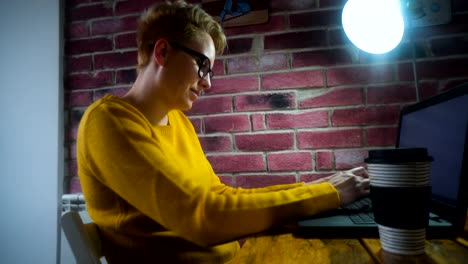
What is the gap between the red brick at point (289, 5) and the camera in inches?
54.7

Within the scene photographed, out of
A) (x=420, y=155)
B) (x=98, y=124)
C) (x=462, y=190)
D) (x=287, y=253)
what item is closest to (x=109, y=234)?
(x=98, y=124)

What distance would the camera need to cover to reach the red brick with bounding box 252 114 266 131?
4.55 feet

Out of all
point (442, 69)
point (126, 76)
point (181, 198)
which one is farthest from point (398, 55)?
point (126, 76)

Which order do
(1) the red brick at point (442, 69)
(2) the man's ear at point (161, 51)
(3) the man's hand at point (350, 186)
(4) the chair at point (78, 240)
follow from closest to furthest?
(4) the chair at point (78, 240) → (3) the man's hand at point (350, 186) → (2) the man's ear at point (161, 51) → (1) the red brick at point (442, 69)

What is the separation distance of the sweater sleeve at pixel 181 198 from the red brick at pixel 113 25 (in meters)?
0.97

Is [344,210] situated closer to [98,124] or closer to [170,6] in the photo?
[98,124]

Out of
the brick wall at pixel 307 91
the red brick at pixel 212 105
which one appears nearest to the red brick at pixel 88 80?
the brick wall at pixel 307 91

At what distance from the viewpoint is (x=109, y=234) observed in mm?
833

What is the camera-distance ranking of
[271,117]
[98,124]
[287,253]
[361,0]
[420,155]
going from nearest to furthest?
[420,155] → [287,253] → [98,124] → [361,0] → [271,117]

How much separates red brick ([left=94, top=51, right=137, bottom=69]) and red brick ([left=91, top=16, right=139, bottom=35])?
0.12 metres

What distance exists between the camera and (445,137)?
0.78 meters

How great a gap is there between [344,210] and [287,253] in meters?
0.30

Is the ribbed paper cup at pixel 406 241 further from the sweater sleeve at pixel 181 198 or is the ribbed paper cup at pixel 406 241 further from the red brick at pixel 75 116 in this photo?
the red brick at pixel 75 116

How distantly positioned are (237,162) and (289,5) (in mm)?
767
